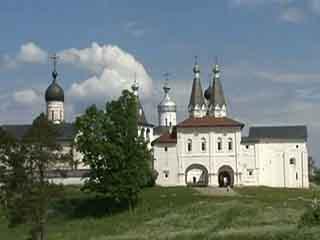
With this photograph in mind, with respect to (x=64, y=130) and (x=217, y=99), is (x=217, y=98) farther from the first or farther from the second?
(x=64, y=130)

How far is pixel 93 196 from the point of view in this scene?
6694 cm

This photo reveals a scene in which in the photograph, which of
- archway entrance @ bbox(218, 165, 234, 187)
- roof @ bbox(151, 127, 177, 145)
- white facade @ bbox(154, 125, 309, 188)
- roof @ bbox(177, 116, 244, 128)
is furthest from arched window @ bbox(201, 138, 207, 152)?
roof @ bbox(151, 127, 177, 145)

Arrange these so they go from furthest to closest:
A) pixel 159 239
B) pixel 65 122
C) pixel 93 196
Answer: pixel 65 122
pixel 93 196
pixel 159 239

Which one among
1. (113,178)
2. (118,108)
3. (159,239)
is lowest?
(159,239)

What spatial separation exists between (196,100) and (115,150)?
3637 cm

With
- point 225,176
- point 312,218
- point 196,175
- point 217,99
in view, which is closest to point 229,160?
point 225,176

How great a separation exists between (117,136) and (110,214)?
21.8 ft

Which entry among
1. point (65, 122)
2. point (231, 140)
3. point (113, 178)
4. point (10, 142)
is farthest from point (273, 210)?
point (65, 122)

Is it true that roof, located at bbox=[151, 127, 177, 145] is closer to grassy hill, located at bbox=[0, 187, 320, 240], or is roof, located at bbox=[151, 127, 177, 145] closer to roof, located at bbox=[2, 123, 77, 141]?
grassy hill, located at bbox=[0, 187, 320, 240]

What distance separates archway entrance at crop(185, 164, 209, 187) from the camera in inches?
3194

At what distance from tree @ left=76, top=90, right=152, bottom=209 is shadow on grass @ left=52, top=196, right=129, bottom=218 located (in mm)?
790

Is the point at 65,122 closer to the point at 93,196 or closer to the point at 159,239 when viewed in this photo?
the point at 93,196

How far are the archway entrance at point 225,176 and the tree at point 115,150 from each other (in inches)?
745

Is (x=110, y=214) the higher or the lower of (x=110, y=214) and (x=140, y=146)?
the lower
